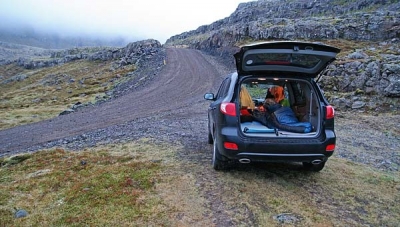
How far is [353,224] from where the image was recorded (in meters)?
4.36

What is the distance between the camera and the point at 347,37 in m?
32.6

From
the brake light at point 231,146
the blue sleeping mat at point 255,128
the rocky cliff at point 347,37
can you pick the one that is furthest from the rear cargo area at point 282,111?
the rocky cliff at point 347,37

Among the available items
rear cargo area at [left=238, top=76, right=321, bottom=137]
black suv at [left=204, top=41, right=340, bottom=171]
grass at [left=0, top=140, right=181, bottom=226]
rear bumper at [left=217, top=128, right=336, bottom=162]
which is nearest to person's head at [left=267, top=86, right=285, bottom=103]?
rear cargo area at [left=238, top=76, right=321, bottom=137]

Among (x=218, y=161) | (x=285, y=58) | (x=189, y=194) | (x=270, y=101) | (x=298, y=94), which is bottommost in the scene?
(x=189, y=194)

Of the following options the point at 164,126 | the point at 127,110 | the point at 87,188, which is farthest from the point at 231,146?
the point at 127,110

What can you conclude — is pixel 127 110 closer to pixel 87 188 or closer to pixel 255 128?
pixel 87 188

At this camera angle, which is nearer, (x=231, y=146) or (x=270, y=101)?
(x=231, y=146)

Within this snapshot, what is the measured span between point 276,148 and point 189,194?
5.46 ft

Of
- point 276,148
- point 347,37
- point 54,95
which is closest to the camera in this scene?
point 276,148

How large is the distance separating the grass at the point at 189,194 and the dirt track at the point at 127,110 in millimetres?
7194

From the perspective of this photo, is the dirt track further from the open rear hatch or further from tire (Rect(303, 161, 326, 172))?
the open rear hatch

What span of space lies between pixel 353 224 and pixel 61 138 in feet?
39.0

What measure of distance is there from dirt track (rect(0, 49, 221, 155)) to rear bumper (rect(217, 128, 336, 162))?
9118 mm

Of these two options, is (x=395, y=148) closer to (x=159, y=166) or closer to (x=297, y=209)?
(x=297, y=209)
